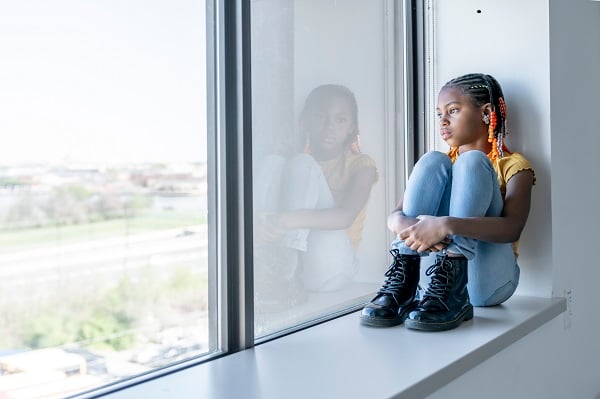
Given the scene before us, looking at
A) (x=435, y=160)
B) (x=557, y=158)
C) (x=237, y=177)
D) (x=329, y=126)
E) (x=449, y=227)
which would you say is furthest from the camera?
(x=557, y=158)

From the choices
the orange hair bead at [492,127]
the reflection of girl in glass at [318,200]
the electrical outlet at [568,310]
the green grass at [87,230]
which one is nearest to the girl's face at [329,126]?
the reflection of girl in glass at [318,200]

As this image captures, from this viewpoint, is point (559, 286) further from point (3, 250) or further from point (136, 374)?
point (3, 250)

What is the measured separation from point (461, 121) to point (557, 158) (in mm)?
278

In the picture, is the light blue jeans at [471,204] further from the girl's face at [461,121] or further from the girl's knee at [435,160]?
the girl's face at [461,121]

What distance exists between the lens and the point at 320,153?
1.57 metres

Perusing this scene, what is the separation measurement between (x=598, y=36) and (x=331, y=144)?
1010 mm

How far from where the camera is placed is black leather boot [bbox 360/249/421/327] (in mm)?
1399

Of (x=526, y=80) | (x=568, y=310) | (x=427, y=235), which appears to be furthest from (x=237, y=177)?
(x=568, y=310)

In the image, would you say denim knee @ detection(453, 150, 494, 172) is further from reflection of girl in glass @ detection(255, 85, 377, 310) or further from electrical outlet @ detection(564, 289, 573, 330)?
electrical outlet @ detection(564, 289, 573, 330)

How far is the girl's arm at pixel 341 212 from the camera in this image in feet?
4.77

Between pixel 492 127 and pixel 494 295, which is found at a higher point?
pixel 492 127

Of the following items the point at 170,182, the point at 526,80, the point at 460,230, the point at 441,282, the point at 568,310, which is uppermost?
the point at 526,80

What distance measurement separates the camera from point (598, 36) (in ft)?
6.68

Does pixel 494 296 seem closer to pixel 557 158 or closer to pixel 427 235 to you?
pixel 427 235
